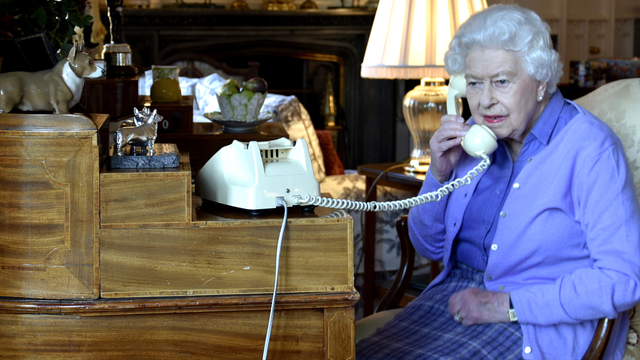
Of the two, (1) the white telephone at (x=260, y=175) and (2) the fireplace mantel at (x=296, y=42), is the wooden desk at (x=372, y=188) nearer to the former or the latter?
(1) the white telephone at (x=260, y=175)

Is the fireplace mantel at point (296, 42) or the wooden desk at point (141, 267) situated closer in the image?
the wooden desk at point (141, 267)

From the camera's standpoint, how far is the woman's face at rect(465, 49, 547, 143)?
1325 mm

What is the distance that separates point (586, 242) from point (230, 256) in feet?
2.16

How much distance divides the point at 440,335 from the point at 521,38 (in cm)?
58

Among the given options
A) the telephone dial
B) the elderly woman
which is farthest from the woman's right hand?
the telephone dial

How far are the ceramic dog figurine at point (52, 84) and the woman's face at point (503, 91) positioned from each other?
71 cm

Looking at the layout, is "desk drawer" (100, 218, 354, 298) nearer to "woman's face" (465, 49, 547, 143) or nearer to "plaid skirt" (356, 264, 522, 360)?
"plaid skirt" (356, 264, 522, 360)

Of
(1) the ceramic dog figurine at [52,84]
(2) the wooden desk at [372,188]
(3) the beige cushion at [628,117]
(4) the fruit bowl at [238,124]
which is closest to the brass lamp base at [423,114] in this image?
(2) the wooden desk at [372,188]

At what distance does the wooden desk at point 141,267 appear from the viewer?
0.96 metres

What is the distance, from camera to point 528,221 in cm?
131

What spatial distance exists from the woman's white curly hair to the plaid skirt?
0.42 metres

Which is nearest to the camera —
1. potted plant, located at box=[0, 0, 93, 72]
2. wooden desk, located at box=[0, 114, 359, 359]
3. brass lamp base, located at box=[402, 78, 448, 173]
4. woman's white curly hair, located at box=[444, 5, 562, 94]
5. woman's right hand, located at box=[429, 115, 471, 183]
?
wooden desk, located at box=[0, 114, 359, 359]

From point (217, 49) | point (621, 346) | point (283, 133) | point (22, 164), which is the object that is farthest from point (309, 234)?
point (217, 49)

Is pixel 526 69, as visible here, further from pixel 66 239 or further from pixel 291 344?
pixel 66 239
